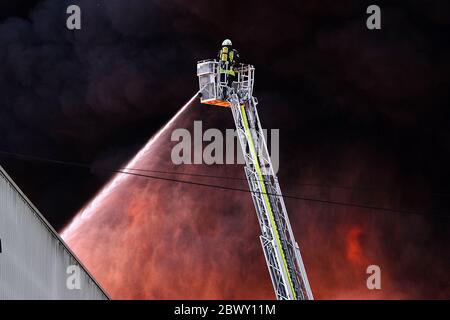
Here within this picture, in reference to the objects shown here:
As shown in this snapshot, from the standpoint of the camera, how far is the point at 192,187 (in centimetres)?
4178

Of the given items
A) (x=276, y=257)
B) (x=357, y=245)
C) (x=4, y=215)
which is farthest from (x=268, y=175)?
(x=4, y=215)

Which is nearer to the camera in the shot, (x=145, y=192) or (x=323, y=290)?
(x=323, y=290)

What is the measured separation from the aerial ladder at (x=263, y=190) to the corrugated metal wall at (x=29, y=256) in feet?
31.3

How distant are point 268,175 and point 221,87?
2.83 m

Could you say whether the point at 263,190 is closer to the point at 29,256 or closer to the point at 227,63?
the point at 227,63

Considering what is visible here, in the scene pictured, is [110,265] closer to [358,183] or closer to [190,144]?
[190,144]

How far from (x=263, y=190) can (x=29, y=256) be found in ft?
36.4

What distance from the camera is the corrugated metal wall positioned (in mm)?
20484

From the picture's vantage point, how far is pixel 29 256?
2108cm

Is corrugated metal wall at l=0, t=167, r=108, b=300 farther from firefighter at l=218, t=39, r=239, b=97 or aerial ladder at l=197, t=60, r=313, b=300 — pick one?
firefighter at l=218, t=39, r=239, b=97

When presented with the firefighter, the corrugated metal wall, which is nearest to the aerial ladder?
the firefighter

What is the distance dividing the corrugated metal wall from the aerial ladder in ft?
31.3

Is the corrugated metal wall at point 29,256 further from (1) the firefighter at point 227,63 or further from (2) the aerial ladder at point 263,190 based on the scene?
(1) the firefighter at point 227,63

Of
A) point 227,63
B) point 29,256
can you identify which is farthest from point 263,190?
point 29,256
